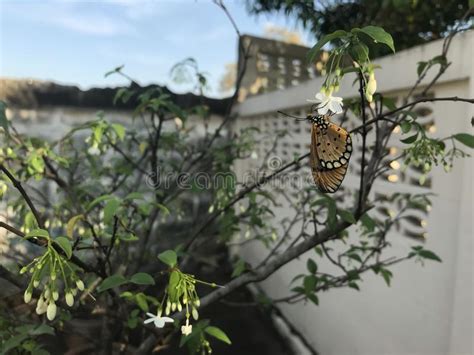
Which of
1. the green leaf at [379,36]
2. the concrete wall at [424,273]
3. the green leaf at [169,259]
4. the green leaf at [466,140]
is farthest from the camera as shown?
the concrete wall at [424,273]

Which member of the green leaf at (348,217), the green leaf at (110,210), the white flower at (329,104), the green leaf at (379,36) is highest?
the green leaf at (379,36)

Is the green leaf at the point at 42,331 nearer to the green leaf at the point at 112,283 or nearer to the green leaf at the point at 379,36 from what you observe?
the green leaf at the point at 112,283

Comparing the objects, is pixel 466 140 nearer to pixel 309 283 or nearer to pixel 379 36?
pixel 379 36

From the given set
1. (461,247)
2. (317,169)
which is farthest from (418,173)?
(317,169)

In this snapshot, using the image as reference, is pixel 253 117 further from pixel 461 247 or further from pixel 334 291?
pixel 461 247

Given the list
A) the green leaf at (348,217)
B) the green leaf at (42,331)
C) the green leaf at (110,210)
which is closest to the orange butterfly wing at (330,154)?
the green leaf at (348,217)

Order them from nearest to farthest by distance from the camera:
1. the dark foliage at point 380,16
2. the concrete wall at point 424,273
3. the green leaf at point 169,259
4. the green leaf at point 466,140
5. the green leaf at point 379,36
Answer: the green leaf at point 379,36 → the green leaf at point 169,259 → the green leaf at point 466,140 → the concrete wall at point 424,273 → the dark foliage at point 380,16

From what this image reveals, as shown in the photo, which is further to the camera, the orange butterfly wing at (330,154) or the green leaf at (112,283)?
the green leaf at (112,283)
